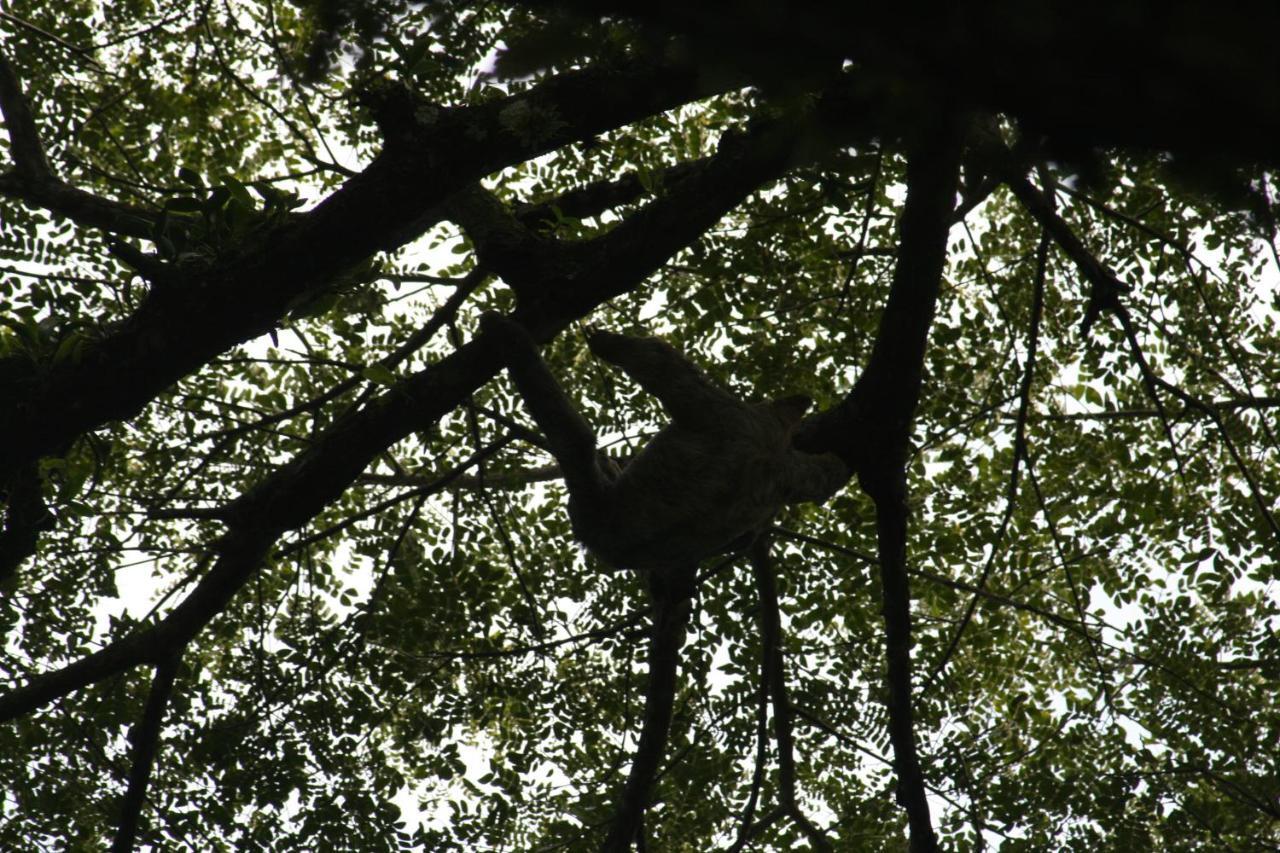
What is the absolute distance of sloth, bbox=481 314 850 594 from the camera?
5.20 metres

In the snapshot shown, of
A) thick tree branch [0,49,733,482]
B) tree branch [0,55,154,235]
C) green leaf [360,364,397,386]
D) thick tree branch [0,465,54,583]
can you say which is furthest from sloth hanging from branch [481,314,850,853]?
tree branch [0,55,154,235]

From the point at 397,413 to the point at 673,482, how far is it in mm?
1577

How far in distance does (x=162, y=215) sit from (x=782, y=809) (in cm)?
480

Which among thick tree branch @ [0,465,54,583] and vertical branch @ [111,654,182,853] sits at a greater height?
thick tree branch @ [0,465,54,583]

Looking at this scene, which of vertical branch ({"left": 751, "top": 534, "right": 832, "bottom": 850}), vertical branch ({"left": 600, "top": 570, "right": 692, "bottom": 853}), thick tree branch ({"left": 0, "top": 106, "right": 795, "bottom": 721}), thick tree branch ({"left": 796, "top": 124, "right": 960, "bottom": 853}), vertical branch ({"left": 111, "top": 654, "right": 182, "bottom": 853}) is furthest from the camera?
vertical branch ({"left": 751, "top": 534, "right": 832, "bottom": 850})

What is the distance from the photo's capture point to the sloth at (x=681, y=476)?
520cm

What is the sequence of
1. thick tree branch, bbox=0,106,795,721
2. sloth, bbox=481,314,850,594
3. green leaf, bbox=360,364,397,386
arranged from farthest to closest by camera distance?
sloth, bbox=481,314,850,594, thick tree branch, bbox=0,106,795,721, green leaf, bbox=360,364,397,386

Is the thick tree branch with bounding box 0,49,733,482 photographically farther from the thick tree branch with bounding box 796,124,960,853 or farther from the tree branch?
the tree branch

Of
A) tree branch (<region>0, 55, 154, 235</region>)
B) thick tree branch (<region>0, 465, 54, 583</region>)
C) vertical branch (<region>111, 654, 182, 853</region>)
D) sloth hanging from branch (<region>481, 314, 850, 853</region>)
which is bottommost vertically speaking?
vertical branch (<region>111, 654, 182, 853</region>)

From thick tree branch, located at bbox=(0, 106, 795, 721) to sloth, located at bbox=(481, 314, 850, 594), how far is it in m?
0.60

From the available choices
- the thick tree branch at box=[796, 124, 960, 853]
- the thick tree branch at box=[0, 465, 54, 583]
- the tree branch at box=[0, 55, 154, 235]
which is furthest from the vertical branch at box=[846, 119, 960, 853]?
the tree branch at box=[0, 55, 154, 235]

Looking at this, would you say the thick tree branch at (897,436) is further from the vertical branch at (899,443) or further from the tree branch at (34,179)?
the tree branch at (34,179)

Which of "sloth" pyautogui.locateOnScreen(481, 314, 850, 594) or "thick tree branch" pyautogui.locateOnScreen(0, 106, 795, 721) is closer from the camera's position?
"thick tree branch" pyautogui.locateOnScreen(0, 106, 795, 721)

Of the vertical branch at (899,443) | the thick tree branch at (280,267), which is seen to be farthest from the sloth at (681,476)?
the thick tree branch at (280,267)
